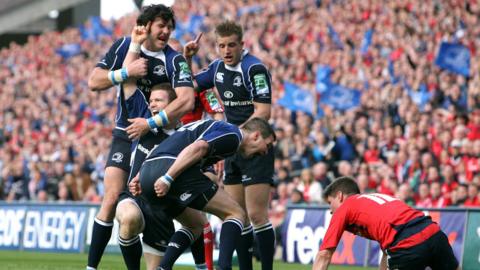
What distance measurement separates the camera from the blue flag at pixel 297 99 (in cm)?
2056

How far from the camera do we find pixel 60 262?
1593 cm

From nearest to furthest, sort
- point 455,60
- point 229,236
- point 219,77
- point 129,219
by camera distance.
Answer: point 229,236, point 129,219, point 219,77, point 455,60

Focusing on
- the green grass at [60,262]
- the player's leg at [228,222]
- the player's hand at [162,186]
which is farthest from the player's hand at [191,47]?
the green grass at [60,262]

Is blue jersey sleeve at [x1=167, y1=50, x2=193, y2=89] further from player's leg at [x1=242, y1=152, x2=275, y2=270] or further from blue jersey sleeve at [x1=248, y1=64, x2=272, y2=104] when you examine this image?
player's leg at [x1=242, y1=152, x2=275, y2=270]

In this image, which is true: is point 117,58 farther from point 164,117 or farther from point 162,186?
point 162,186

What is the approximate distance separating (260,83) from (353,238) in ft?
18.2

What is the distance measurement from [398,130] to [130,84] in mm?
8742

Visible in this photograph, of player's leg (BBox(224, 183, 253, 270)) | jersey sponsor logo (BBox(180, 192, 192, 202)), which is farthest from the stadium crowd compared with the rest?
jersey sponsor logo (BBox(180, 192, 192, 202))

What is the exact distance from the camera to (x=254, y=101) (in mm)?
11094

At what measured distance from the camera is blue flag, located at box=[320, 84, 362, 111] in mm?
19859

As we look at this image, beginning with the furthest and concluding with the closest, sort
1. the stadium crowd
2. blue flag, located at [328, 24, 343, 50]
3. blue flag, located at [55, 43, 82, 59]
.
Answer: blue flag, located at [55, 43, 82, 59] < blue flag, located at [328, 24, 343, 50] < the stadium crowd

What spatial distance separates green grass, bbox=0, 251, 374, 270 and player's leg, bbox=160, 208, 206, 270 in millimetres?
4194

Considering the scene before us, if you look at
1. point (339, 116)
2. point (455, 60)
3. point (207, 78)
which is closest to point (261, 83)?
point (207, 78)

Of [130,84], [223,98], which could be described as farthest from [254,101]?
[130,84]
